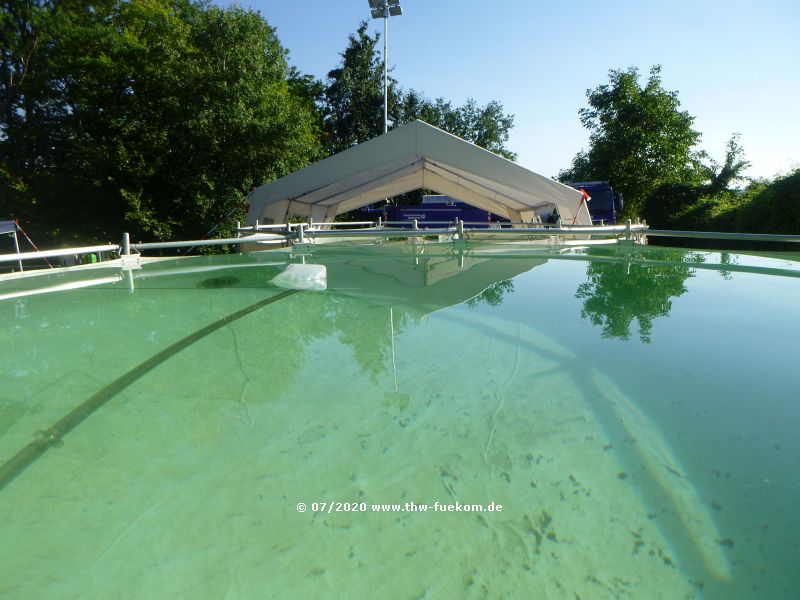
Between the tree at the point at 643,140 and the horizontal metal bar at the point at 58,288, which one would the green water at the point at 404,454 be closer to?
the horizontal metal bar at the point at 58,288

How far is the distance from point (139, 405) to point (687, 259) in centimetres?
796

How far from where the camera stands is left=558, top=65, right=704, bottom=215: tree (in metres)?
28.7

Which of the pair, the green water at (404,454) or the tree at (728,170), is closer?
the green water at (404,454)

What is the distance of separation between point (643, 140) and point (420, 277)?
91.6 feet

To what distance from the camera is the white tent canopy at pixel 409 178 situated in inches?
447

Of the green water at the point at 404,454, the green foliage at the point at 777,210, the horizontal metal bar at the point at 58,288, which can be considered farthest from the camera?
the green foliage at the point at 777,210

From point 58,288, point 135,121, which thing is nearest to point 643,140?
point 135,121

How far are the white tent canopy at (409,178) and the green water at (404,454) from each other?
7.76 m

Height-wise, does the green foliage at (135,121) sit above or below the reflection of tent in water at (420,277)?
above

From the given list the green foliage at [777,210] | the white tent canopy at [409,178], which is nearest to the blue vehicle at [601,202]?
the green foliage at [777,210]

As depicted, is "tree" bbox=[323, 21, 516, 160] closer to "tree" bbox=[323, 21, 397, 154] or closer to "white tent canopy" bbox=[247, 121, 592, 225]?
"tree" bbox=[323, 21, 397, 154]

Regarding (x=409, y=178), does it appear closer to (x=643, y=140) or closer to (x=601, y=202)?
(x=601, y=202)

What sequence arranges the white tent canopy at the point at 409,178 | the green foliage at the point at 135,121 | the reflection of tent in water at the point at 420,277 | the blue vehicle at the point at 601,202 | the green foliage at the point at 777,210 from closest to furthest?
1. the reflection of tent in water at the point at 420,277
2. the white tent canopy at the point at 409,178
3. the green foliage at the point at 777,210
4. the blue vehicle at the point at 601,202
5. the green foliage at the point at 135,121

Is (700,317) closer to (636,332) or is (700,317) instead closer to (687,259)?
(636,332)
